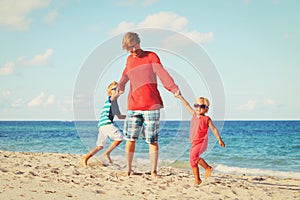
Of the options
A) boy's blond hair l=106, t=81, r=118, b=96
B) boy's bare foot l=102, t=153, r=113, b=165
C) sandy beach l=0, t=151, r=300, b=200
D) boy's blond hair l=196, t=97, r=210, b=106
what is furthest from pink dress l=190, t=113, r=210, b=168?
boy's bare foot l=102, t=153, r=113, b=165

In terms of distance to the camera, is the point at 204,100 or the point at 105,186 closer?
the point at 105,186

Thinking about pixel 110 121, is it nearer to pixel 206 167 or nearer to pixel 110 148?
pixel 110 148

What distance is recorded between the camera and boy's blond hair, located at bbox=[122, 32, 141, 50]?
561cm

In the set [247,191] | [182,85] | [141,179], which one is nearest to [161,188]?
[141,179]

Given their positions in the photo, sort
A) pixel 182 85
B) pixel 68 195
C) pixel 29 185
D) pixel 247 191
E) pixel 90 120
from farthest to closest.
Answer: pixel 90 120 < pixel 182 85 < pixel 247 191 < pixel 29 185 < pixel 68 195

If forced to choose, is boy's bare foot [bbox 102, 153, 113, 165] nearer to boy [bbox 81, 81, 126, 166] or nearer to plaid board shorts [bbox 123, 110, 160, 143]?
boy [bbox 81, 81, 126, 166]

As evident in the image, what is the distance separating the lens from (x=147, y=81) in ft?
18.3

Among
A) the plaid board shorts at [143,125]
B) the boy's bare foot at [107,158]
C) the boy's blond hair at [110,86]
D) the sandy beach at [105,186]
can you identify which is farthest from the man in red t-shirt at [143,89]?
the boy's bare foot at [107,158]

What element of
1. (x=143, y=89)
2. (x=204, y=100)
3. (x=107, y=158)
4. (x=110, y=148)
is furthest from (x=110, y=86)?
(x=204, y=100)

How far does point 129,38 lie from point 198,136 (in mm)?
1758

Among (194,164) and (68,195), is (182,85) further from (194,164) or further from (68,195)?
(68,195)

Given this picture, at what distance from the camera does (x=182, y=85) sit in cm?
594

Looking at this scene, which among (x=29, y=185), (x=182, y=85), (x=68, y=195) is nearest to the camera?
(x=68, y=195)

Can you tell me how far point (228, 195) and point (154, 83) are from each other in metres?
1.90
